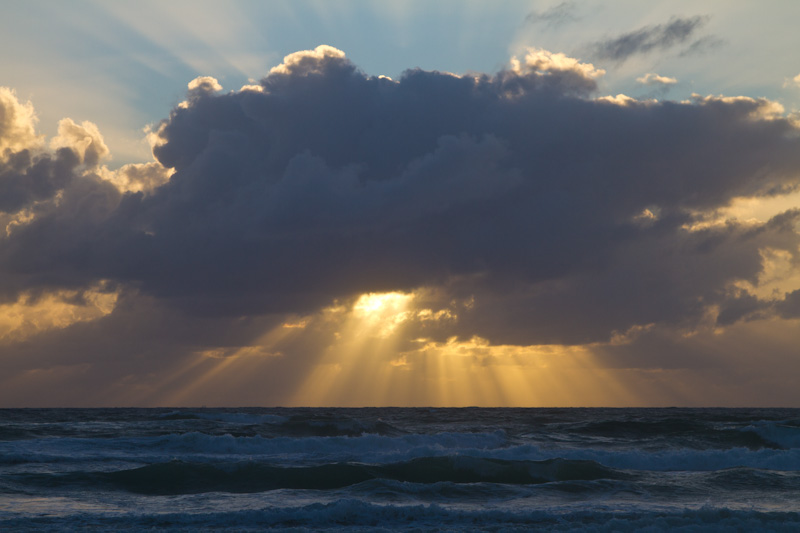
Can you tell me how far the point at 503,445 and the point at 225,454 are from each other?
17290 millimetres

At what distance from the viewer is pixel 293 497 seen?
23.0m

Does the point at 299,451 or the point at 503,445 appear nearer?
the point at 299,451

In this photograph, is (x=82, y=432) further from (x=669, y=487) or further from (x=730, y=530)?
(x=730, y=530)

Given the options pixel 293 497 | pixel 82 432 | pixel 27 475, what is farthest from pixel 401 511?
pixel 82 432

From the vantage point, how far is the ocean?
18.8 meters

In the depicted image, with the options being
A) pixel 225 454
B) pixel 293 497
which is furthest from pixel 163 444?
pixel 293 497

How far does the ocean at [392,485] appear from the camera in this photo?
18781 mm

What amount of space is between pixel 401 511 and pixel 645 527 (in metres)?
6.92

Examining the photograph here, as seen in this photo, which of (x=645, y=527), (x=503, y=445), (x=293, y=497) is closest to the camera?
(x=645, y=527)

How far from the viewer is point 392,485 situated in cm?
2405

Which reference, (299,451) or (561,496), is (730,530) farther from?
(299,451)

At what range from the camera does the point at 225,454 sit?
3612cm

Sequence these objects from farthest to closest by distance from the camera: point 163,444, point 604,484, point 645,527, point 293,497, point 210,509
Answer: point 163,444 → point 604,484 → point 293,497 → point 210,509 → point 645,527

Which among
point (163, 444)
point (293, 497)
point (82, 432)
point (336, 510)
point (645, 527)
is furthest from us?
point (82, 432)
